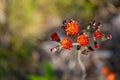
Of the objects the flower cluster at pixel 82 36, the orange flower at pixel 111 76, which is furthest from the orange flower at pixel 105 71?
the flower cluster at pixel 82 36

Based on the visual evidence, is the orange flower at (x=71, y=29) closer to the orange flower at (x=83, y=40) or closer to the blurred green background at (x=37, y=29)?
the orange flower at (x=83, y=40)

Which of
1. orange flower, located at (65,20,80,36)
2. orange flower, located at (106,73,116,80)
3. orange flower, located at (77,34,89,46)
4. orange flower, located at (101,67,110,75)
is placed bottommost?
orange flower, located at (106,73,116,80)

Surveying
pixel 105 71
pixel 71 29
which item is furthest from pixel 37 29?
pixel 71 29

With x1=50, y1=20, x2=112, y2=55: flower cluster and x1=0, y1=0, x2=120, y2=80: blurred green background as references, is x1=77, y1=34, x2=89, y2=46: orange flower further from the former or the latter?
x1=0, y1=0, x2=120, y2=80: blurred green background

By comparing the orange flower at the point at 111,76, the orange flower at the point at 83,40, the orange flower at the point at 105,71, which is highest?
the orange flower at the point at 83,40

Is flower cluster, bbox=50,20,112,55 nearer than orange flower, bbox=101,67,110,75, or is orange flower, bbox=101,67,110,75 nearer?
flower cluster, bbox=50,20,112,55

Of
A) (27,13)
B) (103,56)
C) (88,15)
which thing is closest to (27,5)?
(27,13)

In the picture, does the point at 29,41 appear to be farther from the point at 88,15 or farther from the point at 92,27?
the point at 92,27

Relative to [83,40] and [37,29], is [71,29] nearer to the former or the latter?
[83,40]

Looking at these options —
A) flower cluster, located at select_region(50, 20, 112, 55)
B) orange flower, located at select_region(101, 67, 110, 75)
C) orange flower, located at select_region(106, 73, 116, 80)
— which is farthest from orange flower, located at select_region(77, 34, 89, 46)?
orange flower, located at select_region(101, 67, 110, 75)
